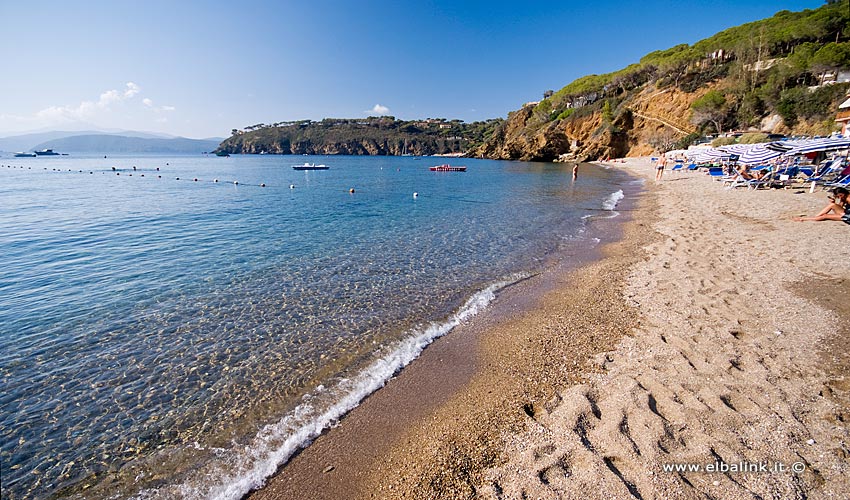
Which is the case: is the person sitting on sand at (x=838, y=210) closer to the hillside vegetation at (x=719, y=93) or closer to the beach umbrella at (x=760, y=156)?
the beach umbrella at (x=760, y=156)

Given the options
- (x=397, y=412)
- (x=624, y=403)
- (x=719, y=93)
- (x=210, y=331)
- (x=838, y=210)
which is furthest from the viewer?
(x=719, y=93)

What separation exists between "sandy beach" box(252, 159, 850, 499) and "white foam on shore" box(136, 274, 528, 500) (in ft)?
0.65

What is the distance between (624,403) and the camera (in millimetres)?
4336

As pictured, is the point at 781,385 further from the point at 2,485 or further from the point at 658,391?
the point at 2,485

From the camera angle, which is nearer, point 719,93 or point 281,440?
point 281,440

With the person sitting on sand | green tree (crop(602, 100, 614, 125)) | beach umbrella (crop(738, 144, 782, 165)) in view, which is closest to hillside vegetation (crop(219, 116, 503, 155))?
green tree (crop(602, 100, 614, 125))

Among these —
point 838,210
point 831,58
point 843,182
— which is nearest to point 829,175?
point 843,182

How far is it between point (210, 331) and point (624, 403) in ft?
24.3

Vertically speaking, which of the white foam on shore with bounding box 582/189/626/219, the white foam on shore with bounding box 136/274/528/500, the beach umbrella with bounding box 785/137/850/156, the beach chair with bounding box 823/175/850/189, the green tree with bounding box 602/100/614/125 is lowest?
the white foam on shore with bounding box 136/274/528/500

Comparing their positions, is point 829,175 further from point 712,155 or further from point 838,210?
point 838,210

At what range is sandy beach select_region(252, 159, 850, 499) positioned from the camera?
3.40 metres

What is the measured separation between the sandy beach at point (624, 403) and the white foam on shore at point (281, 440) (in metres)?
0.20

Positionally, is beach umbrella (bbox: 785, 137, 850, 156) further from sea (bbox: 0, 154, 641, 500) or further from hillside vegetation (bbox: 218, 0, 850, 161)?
hillside vegetation (bbox: 218, 0, 850, 161)

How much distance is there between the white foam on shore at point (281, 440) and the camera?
3789mm
